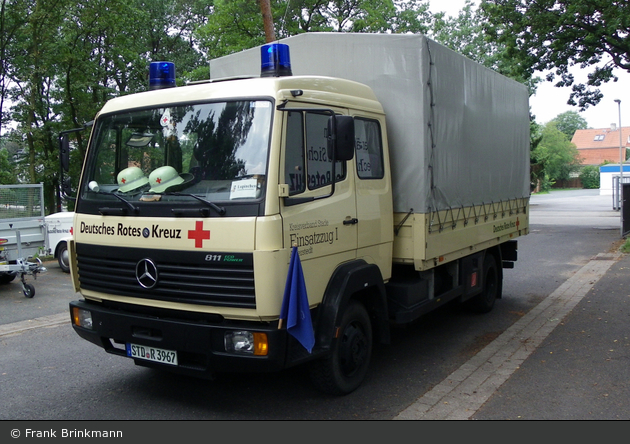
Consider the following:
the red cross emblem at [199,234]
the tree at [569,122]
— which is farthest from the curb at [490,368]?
the tree at [569,122]

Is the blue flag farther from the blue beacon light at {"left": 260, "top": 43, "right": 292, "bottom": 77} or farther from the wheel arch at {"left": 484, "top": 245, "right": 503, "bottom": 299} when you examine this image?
the wheel arch at {"left": 484, "top": 245, "right": 503, "bottom": 299}

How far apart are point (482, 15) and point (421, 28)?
1026cm

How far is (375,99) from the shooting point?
18.7 feet

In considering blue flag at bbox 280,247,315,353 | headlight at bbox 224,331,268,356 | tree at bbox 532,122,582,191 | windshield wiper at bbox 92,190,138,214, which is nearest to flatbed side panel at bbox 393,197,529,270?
blue flag at bbox 280,247,315,353

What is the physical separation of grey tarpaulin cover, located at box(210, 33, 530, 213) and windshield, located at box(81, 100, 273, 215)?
1.81 metres

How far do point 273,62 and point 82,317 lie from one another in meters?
2.72

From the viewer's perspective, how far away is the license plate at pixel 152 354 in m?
4.48

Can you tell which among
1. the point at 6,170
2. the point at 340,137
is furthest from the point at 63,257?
the point at 6,170

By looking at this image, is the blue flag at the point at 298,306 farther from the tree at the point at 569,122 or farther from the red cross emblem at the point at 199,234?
the tree at the point at 569,122

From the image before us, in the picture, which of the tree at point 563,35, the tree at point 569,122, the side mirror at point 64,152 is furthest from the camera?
the tree at point 569,122

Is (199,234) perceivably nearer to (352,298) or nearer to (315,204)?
(315,204)

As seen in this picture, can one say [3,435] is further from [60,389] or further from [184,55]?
[184,55]

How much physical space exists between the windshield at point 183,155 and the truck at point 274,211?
0.01 meters
